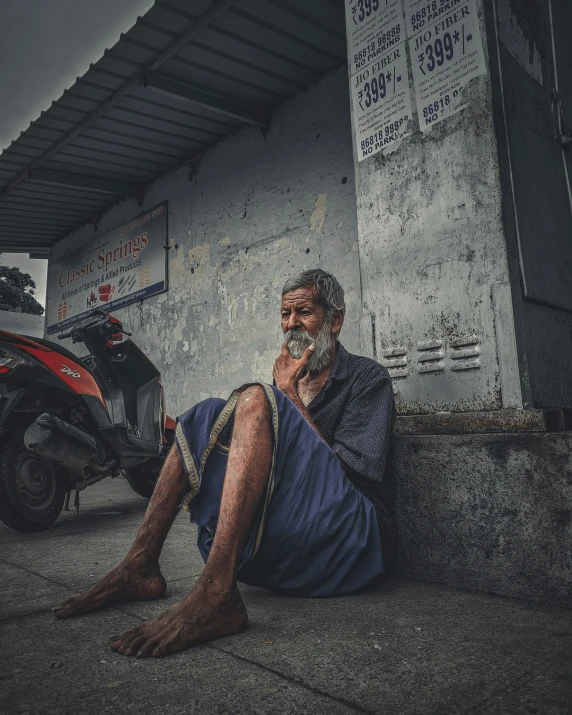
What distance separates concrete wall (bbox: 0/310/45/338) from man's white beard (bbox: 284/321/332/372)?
19.6 m

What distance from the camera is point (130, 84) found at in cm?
512

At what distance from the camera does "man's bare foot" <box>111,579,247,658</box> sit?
4.68 ft

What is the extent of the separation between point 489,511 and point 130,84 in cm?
486

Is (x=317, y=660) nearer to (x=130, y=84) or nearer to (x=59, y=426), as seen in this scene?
(x=59, y=426)

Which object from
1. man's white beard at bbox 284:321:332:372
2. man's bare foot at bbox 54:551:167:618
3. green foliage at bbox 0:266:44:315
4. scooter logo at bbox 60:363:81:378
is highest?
green foliage at bbox 0:266:44:315

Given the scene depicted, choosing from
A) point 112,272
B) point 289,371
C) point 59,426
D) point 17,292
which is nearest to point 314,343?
point 289,371

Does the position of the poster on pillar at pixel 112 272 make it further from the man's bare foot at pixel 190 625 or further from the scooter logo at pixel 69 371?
the man's bare foot at pixel 190 625

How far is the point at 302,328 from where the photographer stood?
246 centimetres

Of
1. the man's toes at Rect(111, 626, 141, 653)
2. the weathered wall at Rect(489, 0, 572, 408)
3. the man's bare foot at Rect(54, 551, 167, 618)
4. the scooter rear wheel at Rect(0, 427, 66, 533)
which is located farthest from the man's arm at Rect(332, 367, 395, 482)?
the scooter rear wheel at Rect(0, 427, 66, 533)

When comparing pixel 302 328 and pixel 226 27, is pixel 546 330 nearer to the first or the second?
pixel 302 328

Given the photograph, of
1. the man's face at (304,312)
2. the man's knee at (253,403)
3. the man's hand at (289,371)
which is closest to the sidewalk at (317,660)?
the man's knee at (253,403)

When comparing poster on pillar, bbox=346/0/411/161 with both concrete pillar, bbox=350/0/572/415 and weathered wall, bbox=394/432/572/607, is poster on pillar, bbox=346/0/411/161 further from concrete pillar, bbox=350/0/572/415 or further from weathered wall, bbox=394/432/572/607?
weathered wall, bbox=394/432/572/607

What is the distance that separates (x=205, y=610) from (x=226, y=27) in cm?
451

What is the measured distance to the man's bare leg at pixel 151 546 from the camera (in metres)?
1.85
